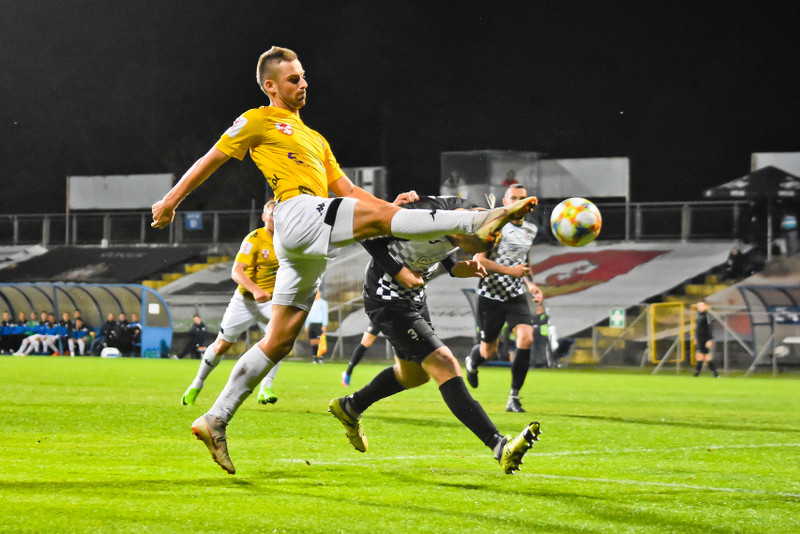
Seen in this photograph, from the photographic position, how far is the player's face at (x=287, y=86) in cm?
632

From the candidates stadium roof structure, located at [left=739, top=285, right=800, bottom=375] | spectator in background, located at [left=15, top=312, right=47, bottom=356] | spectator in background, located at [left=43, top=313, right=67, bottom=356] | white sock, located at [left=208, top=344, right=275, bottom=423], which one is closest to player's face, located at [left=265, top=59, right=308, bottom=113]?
white sock, located at [left=208, top=344, right=275, bottom=423]

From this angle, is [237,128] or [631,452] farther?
[631,452]

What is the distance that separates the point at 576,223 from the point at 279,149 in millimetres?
1971

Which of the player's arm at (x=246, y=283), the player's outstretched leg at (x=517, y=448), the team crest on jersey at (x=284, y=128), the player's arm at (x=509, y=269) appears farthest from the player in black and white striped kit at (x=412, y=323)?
the player's arm at (x=246, y=283)

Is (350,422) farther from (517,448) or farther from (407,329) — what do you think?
(517,448)

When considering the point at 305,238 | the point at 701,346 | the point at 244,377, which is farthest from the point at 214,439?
the point at 701,346

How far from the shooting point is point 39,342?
32.0 metres

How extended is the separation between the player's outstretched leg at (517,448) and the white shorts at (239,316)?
5.81m

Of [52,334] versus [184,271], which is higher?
[184,271]

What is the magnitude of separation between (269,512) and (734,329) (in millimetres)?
23158

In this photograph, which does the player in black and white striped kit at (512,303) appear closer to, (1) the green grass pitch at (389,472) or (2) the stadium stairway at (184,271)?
(1) the green grass pitch at (389,472)

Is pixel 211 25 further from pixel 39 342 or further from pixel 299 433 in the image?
pixel 299 433

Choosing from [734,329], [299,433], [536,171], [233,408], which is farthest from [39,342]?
[233,408]

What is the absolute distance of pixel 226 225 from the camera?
126 ft
